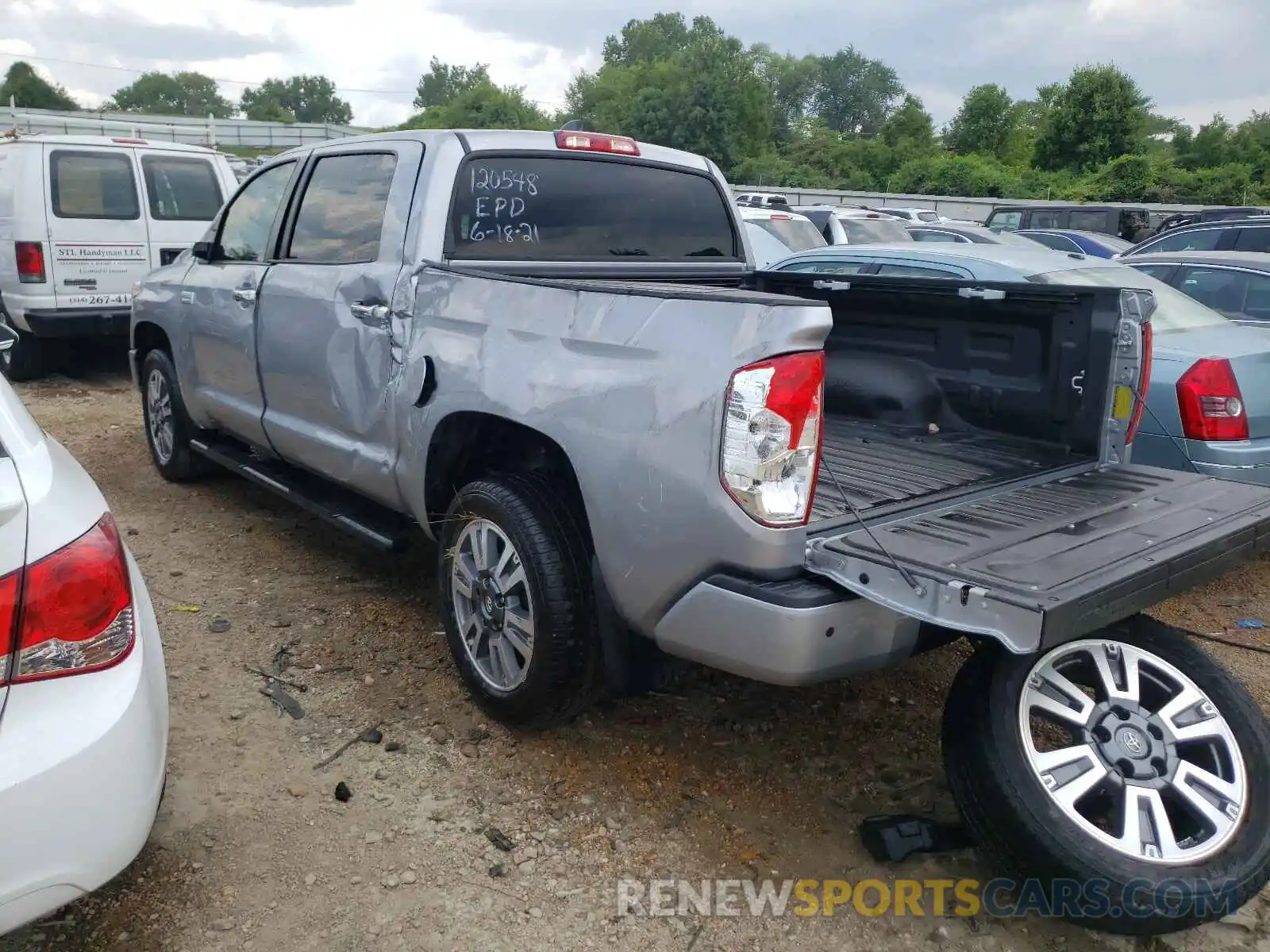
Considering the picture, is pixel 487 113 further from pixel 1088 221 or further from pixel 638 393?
pixel 638 393

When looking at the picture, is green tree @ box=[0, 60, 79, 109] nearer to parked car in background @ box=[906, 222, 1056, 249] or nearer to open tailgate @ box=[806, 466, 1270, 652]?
parked car in background @ box=[906, 222, 1056, 249]

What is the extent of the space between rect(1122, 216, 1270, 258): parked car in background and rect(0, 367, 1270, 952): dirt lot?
10.9 metres

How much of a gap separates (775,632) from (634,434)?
25.3 inches

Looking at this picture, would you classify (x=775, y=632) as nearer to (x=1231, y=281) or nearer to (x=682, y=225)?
(x=682, y=225)

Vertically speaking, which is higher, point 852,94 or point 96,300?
point 852,94

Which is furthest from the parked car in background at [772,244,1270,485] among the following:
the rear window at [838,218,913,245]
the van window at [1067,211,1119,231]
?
the van window at [1067,211,1119,231]

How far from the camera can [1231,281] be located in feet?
24.6

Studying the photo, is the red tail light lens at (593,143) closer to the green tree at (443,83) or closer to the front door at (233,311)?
the front door at (233,311)

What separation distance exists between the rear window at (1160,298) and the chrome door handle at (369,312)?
142 inches

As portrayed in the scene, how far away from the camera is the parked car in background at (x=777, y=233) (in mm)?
11250

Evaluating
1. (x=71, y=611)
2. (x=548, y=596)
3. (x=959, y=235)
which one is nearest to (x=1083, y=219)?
(x=959, y=235)

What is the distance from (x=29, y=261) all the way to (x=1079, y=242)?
51.5 feet

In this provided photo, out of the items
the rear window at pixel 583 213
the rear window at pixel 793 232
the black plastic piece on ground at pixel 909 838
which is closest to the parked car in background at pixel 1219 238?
the rear window at pixel 793 232

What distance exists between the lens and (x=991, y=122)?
66312 millimetres
